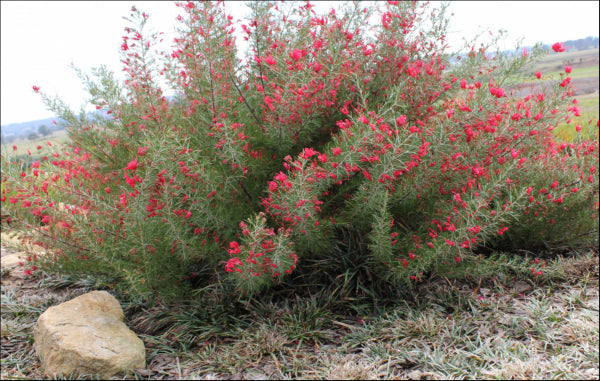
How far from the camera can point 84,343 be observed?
8.69ft

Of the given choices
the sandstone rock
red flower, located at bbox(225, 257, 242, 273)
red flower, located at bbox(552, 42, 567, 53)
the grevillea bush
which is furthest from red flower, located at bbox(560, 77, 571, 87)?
the sandstone rock

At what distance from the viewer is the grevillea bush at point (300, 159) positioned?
8.39ft

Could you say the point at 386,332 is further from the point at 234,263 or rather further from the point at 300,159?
the point at 300,159

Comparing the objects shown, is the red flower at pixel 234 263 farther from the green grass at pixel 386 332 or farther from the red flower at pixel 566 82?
the red flower at pixel 566 82

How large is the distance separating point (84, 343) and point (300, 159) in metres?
1.90

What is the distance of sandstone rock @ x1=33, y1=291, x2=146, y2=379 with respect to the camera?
258 cm

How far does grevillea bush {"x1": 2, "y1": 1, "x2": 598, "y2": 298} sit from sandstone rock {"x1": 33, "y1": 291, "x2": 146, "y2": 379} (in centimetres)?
34

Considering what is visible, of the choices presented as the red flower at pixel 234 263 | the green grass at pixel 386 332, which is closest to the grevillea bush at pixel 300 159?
the red flower at pixel 234 263

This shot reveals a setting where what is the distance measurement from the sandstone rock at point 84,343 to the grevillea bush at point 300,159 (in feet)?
1.10

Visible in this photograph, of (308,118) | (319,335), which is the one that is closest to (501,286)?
(319,335)

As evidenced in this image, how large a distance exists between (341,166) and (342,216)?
76cm

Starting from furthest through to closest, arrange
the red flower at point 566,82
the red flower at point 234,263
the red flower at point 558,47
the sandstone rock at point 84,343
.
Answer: the red flower at point 566,82
the red flower at point 558,47
the sandstone rock at point 84,343
the red flower at point 234,263

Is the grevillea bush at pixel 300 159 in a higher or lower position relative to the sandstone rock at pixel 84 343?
higher

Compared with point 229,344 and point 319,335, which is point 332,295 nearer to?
point 319,335
